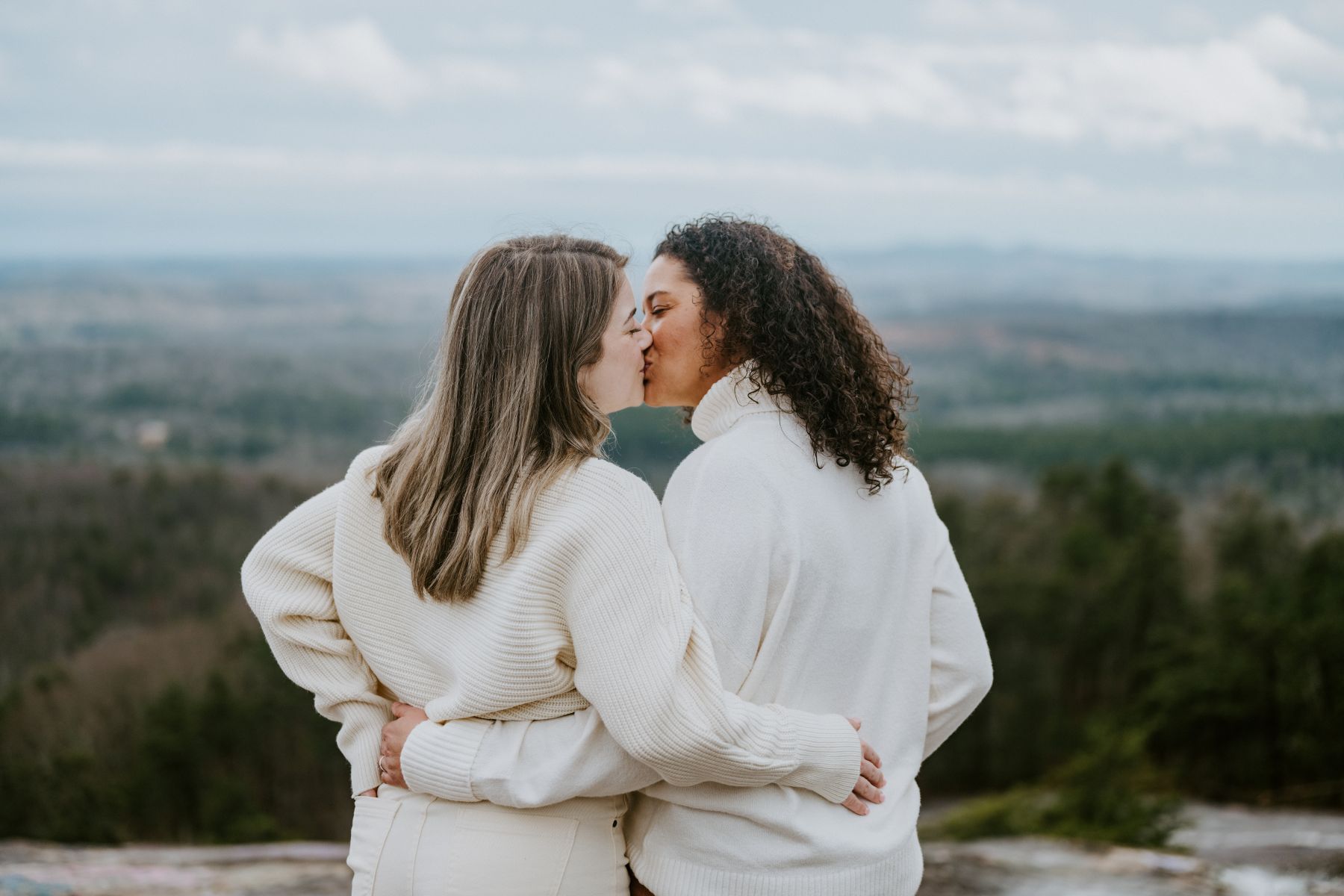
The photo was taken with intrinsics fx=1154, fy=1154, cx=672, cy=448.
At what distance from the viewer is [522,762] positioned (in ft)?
7.25

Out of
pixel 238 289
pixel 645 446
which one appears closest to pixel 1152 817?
pixel 645 446

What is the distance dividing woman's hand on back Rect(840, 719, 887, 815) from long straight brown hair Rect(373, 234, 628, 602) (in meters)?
0.83

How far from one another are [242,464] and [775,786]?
5362cm

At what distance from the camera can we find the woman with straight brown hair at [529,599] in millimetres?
2117

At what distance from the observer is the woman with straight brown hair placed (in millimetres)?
2117

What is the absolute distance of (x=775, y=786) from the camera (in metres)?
2.28

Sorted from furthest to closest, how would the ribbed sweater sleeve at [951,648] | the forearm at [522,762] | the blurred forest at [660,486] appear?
1. the blurred forest at [660,486]
2. the ribbed sweater sleeve at [951,648]
3. the forearm at [522,762]

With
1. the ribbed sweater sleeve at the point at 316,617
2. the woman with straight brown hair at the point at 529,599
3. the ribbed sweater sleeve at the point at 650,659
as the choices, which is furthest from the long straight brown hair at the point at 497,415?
the ribbed sweater sleeve at the point at 316,617

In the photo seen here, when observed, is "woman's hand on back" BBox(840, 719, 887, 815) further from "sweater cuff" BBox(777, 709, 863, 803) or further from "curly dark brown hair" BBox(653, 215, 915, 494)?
"curly dark brown hair" BBox(653, 215, 915, 494)

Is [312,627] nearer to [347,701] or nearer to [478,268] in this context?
[347,701]

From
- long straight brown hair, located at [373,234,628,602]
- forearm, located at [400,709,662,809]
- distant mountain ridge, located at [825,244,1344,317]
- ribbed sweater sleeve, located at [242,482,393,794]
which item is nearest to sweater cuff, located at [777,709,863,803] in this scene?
forearm, located at [400,709,662,809]

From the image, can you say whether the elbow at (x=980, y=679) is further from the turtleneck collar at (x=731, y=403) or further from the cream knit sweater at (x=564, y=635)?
the turtleneck collar at (x=731, y=403)

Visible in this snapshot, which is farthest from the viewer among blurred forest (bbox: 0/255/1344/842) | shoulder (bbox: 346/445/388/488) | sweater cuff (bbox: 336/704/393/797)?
blurred forest (bbox: 0/255/1344/842)

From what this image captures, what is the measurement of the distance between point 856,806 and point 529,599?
0.80 meters
